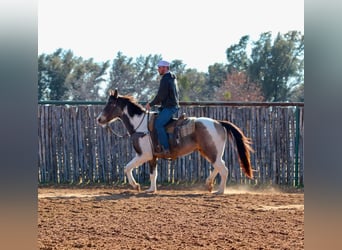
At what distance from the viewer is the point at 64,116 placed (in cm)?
1410

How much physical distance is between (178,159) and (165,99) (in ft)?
9.95

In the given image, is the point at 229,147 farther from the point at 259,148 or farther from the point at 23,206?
the point at 23,206

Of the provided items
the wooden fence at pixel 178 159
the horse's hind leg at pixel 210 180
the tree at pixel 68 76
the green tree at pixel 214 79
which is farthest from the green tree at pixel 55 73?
the horse's hind leg at pixel 210 180

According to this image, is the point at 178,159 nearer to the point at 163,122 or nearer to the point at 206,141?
the point at 206,141

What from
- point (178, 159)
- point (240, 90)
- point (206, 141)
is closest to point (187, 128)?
point (206, 141)

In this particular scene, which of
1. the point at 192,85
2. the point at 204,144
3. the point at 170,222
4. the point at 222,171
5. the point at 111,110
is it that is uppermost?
the point at 192,85

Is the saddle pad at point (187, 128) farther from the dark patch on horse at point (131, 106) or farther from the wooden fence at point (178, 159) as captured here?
the wooden fence at point (178, 159)

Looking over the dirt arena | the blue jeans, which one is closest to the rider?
the blue jeans

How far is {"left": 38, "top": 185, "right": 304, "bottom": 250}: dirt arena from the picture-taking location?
19.4 ft

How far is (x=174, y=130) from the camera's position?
11.3m

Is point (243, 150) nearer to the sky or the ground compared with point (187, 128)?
nearer to the ground

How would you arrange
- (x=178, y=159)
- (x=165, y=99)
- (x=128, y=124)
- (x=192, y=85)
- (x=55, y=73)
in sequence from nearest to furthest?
(x=165, y=99) < (x=128, y=124) < (x=178, y=159) < (x=55, y=73) < (x=192, y=85)

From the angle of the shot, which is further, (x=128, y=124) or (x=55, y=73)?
(x=55, y=73)

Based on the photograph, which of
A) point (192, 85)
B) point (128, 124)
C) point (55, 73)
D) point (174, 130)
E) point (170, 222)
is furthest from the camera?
point (192, 85)
